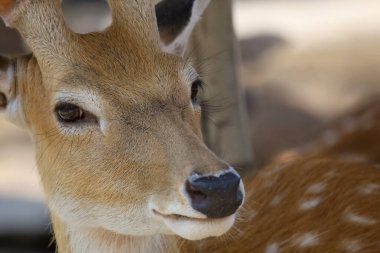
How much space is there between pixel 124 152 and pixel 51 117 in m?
0.36

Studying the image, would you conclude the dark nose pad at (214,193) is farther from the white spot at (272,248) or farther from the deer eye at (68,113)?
the white spot at (272,248)

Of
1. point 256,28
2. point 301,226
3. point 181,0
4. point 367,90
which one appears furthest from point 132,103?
point 256,28

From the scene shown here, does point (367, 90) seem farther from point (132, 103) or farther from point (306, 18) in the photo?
point (132, 103)

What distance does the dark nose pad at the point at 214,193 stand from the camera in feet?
10.7

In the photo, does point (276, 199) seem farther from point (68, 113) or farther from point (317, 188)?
point (68, 113)

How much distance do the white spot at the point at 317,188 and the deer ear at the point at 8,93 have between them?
1.33 meters

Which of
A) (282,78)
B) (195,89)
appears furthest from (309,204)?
(282,78)

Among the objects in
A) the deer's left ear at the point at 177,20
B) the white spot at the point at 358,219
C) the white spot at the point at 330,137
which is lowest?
the white spot at the point at 358,219

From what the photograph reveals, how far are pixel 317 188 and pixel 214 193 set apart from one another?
1.40 m

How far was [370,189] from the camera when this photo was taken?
4488 millimetres

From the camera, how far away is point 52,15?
12.5 feet

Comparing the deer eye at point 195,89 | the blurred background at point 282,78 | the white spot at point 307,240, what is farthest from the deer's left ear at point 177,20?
the blurred background at point 282,78

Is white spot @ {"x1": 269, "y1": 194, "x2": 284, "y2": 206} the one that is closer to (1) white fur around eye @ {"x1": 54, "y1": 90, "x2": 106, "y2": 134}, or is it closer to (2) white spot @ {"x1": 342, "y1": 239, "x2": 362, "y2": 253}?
(2) white spot @ {"x1": 342, "y1": 239, "x2": 362, "y2": 253}

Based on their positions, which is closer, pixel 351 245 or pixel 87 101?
pixel 87 101
